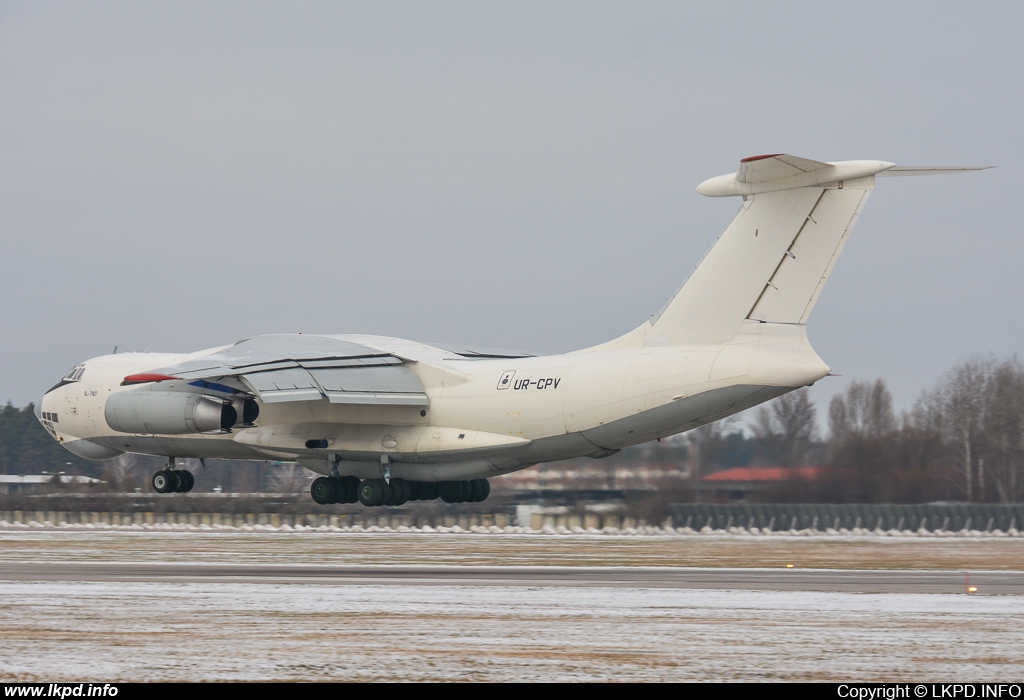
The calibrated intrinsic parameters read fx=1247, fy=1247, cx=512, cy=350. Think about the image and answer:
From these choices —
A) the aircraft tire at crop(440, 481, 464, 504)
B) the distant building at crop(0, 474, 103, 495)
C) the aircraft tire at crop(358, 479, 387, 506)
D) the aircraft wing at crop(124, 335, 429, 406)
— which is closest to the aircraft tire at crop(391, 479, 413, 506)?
the aircraft tire at crop(358, 479, 387, 506)

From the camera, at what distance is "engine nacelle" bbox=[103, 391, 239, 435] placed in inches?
829

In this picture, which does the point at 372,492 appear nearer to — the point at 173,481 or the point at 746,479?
the point at 173,481

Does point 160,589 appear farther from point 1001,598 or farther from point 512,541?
point 512,541

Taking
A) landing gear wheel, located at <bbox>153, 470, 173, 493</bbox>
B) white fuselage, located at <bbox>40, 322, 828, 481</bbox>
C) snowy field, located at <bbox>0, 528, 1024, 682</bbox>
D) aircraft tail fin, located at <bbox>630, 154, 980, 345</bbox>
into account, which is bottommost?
snowy field, located at <bbox>0, 528, 1024, 682</bbox>

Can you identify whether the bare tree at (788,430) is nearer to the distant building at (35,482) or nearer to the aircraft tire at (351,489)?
the aircraft tire at (351,489)

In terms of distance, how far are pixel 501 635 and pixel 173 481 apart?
48.4 ft

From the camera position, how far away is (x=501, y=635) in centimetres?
1147

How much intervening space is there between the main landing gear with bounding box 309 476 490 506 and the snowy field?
20.2 ft

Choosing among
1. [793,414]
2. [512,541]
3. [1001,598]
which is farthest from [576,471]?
[1001,598]

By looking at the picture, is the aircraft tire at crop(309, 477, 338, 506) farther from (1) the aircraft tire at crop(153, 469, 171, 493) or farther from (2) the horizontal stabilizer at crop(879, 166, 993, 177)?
(2) the horizontal stabilizer at crop(879, 166, 993, 177)

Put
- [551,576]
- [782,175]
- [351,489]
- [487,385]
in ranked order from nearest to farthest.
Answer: [782,175], [551,576], [487,385], [351,489]

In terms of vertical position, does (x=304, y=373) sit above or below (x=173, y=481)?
above

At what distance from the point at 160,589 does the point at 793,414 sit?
16.5 m

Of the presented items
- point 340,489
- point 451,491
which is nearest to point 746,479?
point 451,491
